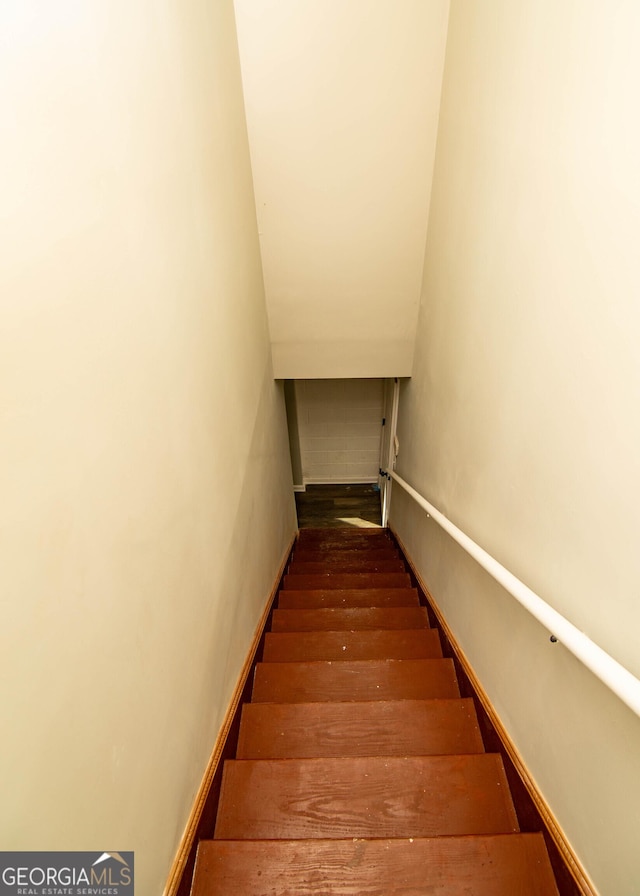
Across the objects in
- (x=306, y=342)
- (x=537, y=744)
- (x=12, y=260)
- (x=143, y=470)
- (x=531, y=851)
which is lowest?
(x=531, y=851)

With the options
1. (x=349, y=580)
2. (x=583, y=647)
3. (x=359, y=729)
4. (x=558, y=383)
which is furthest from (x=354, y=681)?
(x=558, y=383)

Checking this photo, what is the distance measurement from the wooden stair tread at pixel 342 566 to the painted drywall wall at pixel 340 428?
222 cm

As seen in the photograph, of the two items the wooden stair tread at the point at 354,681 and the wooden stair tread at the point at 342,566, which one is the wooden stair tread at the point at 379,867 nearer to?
the wooden stair tread at the point at 354,681

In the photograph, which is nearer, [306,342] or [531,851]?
[531,851]

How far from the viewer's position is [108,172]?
78 centimetres

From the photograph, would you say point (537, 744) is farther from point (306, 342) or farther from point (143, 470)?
point (306, 342)

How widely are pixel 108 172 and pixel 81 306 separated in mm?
316

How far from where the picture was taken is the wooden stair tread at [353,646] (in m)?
1.87

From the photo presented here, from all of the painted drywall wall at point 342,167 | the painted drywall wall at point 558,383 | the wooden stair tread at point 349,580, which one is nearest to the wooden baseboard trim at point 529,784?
the painted drywall wall at point 558,383

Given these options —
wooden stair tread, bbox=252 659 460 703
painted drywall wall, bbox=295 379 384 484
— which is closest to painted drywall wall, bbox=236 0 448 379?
painted drywall wall, bbox=295 379 384 484

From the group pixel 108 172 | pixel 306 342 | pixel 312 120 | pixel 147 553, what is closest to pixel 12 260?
pixel 108 172

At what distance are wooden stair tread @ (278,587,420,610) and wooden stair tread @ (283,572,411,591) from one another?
0.81 feet

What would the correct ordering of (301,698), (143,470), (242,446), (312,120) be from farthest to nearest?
(312,120)
(242,446)
(301,698)
(143,470)

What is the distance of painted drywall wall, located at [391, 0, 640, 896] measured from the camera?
0.77 meters
